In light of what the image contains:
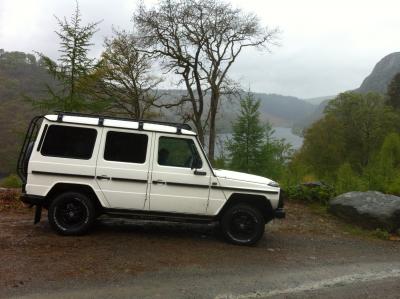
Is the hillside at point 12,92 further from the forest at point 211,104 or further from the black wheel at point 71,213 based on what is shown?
the black wheel at point 71,213

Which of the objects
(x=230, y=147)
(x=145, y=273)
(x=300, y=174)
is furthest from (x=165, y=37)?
(x=145, y=273)

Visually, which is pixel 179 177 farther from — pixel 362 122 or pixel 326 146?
pixel 362 122

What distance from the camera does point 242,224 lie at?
7645 mm

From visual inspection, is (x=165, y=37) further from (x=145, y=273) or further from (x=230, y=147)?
(x=145, y=273)

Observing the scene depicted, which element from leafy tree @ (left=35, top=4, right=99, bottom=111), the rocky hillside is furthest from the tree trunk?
the rocky hillside

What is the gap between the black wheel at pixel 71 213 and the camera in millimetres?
7305

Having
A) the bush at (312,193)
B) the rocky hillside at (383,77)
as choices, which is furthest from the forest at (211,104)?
the rocky hillside at (383,77)

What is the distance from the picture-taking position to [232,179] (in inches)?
296

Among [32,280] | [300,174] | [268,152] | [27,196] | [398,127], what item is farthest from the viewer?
[398,127]

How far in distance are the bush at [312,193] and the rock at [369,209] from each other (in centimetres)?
127

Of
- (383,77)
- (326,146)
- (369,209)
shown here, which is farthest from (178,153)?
(383,77)

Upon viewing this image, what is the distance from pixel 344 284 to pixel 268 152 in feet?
50.5

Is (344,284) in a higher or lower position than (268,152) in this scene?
lower

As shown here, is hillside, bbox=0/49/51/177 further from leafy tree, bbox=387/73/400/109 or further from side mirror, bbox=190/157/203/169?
leafy tree, bbox=387/73/400/109
